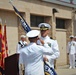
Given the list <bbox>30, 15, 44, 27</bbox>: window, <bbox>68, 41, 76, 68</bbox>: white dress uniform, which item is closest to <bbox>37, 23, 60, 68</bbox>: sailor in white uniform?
<bbox>30, 15, 44, 27</bbox>: window

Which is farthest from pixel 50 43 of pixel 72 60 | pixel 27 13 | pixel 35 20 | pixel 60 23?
pixel 60 23

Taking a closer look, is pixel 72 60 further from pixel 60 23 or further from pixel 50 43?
pixel 50 43

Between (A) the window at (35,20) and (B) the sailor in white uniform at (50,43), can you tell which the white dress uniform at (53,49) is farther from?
(A) the window at (35,20)

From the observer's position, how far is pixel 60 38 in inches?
793

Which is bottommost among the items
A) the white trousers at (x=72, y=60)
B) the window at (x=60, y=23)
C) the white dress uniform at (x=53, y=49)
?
the white trousers at (x=72, y=60)

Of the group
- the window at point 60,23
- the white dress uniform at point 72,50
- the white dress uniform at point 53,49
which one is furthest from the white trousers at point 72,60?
the white dress uniform at point 53,49

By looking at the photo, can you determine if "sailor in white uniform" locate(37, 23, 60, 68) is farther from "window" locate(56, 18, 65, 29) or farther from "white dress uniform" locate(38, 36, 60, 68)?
"window" locate(56, 18, 65, 29)

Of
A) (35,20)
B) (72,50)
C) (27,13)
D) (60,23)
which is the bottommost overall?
(72,50)

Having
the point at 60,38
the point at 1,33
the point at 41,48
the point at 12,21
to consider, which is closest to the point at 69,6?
the point at 60,38

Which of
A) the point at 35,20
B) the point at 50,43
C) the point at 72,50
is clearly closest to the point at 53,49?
the point at 50,43

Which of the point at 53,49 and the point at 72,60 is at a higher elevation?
the point at 53,49

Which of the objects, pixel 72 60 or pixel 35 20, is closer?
pixel 35 20

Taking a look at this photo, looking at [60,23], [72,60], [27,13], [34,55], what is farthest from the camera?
[60,23]

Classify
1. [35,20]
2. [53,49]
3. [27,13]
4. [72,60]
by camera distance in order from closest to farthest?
[53,49], [27,13], [35,20], [72,60]
